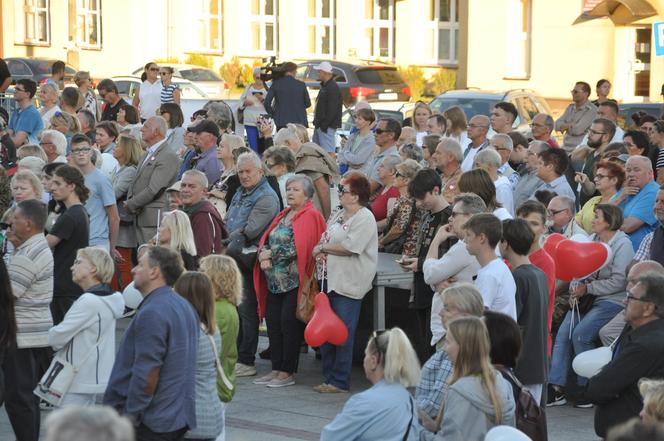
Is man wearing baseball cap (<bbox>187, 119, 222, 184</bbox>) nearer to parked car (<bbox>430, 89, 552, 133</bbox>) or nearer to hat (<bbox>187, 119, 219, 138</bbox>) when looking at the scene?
hat (<bbox>187, 119, 219, 138</bbox>)

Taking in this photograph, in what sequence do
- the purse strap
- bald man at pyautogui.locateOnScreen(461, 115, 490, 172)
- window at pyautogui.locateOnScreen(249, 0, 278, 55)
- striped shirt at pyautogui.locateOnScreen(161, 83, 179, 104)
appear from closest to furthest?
the purse strap, bald man at pyautogui.locateOnScreen(461, 115, 490, 172), striped shirt at pyautogui.locateOnScreen(161, 83, 179, 104), window at pyautogui.locateOnScreen(249, 0, 278, 55)

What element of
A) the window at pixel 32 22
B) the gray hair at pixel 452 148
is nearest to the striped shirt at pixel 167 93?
the gray hair at pixel 452 148

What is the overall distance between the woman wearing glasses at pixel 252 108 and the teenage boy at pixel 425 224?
366 inches

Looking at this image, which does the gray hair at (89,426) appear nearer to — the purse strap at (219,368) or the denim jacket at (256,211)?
the purse strap at (219,368)

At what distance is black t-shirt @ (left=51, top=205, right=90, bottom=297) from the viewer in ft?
30.4

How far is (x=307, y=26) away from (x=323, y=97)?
24512 millimetres

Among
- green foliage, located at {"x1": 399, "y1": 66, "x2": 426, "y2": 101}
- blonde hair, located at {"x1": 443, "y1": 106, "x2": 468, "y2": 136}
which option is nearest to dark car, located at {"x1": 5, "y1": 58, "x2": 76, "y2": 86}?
green foliage, located at {"x1": 399, "y1": 66, "x2": 426, "y2": 101}

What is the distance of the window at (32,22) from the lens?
159ft

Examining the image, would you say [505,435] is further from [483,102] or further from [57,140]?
[483,102]

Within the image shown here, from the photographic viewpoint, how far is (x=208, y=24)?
148 feet

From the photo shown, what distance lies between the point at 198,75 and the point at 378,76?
5.82 metres

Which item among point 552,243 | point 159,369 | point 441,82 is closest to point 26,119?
point 552,243

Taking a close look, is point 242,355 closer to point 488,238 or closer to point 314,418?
point 314,418

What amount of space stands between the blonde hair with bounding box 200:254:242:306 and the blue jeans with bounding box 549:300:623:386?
10.4 feet
